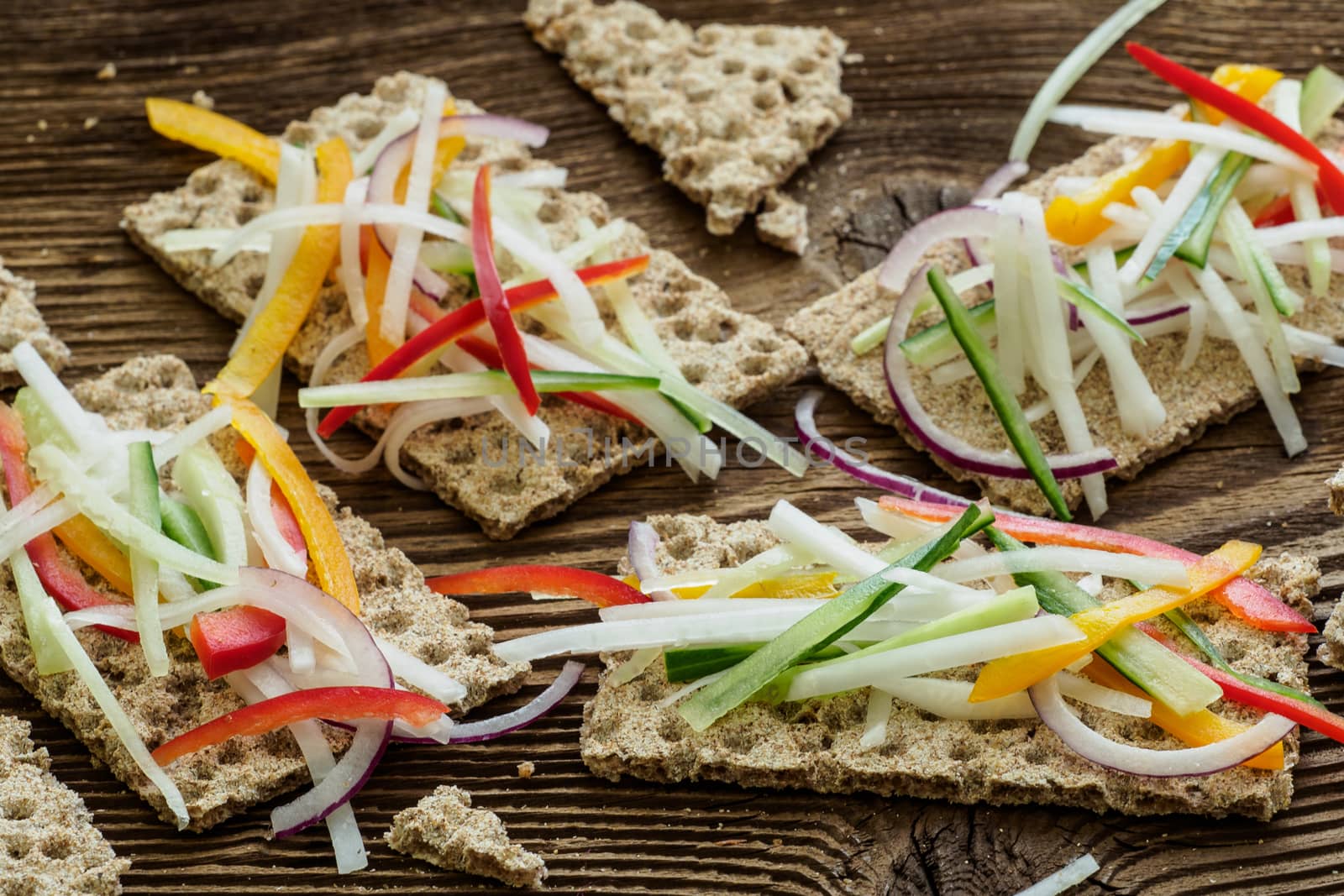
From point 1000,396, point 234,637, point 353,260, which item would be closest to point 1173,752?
point 1000,396

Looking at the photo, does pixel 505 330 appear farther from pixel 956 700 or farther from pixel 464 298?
pixel 956 700

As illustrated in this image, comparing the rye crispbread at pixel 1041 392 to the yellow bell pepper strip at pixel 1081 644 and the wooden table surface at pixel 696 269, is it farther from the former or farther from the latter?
the yellow bell pepper strip at pixel 1081 644

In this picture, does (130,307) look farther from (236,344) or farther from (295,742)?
(295,742)

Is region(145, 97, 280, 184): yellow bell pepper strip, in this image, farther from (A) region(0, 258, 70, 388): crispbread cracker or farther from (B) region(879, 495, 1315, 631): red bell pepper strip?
(B) region(879, 495, 1315, 631): red bell pepper strip

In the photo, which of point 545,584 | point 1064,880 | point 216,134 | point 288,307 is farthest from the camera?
point 216,134

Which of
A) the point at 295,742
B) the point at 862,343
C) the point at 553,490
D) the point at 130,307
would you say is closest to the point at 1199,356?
the point at 862,343

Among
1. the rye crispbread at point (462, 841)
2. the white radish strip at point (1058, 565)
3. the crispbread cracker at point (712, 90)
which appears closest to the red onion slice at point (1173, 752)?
the white radish strip at point (1058, 565)
